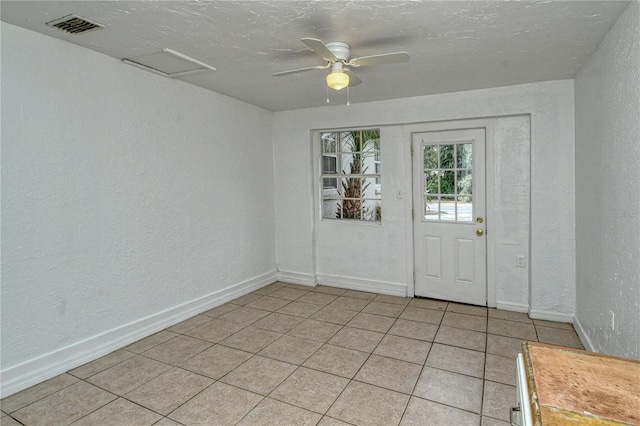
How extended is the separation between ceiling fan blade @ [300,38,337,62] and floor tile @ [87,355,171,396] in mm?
2521

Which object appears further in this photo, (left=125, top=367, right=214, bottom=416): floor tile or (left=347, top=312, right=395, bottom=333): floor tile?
(left=347, top=312, right=395, bottom=333): floor tile

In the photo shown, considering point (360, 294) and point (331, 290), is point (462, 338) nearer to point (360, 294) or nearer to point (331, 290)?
point (360, 294)

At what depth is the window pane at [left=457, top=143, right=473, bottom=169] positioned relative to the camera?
396 centimetres

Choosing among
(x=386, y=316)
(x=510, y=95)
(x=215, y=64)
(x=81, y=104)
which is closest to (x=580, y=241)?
(x=510, y=95)

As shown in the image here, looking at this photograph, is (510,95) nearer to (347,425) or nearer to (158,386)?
(347,425)

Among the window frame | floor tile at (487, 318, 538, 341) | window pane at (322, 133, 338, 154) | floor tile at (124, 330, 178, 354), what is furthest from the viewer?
window pane at (322, 133, 338, 154)

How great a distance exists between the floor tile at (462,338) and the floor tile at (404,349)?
201mm

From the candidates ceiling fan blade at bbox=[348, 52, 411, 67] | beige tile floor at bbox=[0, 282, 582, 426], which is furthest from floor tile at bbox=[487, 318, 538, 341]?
ceiling fan blade at bbox=[348, 52, 411, 67]

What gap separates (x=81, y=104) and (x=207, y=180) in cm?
141

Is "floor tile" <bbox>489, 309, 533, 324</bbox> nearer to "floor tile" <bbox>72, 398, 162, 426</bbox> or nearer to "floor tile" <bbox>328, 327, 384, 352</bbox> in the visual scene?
"floor tile" <bbox>328, 327, 384, 352</bbox>

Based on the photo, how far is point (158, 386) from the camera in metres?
2.44

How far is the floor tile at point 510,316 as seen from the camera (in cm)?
356

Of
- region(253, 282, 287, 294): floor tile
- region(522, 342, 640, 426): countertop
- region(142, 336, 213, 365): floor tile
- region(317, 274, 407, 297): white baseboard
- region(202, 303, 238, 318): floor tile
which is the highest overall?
region(522, 342, 640, 426): countertop

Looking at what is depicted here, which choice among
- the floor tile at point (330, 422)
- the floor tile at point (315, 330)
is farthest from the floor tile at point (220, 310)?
the floor tile at point (330, 422)
